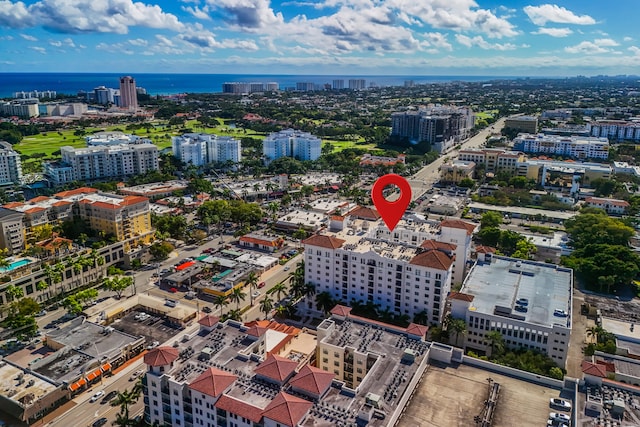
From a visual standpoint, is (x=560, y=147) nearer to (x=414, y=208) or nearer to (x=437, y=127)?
(x=437, y=127)

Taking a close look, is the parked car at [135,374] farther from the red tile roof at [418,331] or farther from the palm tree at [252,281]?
the red tile roof at [418,331]

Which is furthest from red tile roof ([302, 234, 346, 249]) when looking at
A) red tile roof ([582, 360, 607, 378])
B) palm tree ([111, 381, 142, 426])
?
red tile roof ([582, 360, 607, 378])

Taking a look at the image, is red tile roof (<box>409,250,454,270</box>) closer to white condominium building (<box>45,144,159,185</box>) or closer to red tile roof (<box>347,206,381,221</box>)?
red tile roof (<box>347,206,381,221</box>)

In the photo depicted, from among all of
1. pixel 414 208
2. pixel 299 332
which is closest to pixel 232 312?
pixel 299 332

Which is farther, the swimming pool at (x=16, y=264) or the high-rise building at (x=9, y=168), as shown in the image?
the high-rise building at (x=9, y=168)

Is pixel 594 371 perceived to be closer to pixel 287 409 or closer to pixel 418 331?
pixel 418 331

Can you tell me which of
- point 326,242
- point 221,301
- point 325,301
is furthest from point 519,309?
point 221,301

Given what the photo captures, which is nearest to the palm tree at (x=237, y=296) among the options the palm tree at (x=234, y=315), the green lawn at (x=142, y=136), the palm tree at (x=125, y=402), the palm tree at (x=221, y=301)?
the palm tree at (x=221, y=301)
